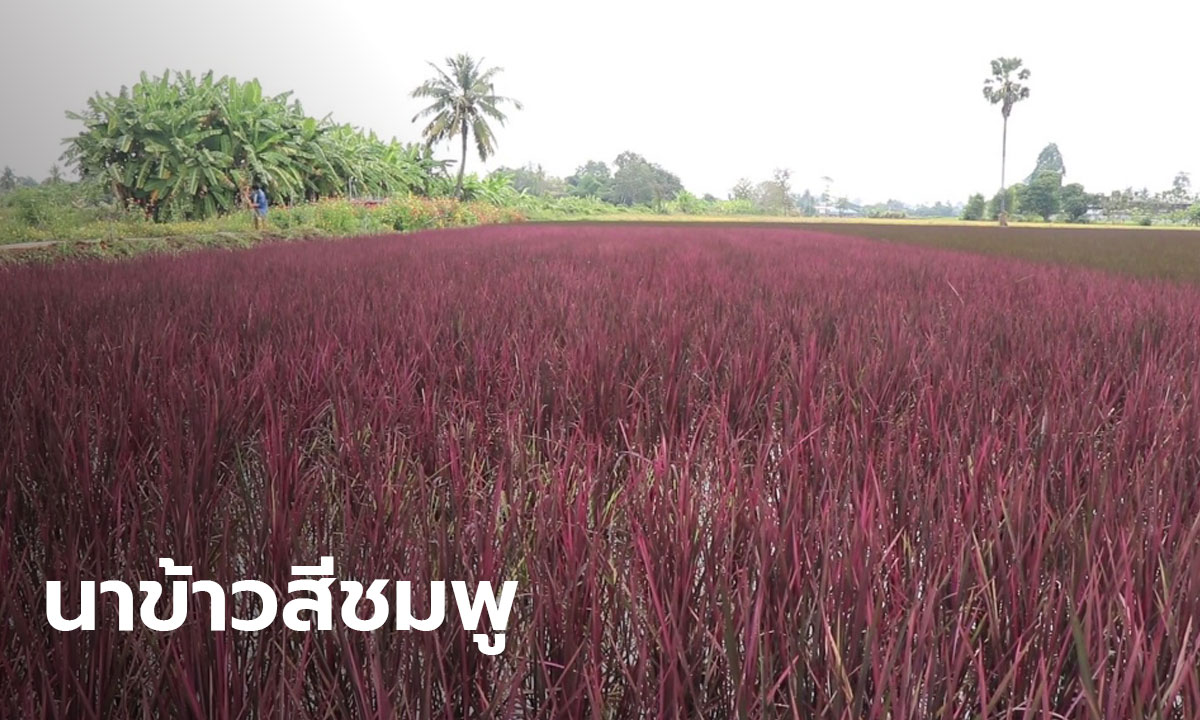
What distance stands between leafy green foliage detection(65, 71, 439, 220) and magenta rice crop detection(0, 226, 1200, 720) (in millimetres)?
12817

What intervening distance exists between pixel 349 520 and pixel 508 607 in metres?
0.25

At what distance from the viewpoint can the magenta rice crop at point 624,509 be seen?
590mm

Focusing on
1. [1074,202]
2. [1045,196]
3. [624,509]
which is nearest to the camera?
[624,509]

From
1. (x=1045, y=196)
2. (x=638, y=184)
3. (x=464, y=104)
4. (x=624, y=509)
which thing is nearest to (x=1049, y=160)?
(x=1045, y=196)

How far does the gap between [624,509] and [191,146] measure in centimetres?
1570

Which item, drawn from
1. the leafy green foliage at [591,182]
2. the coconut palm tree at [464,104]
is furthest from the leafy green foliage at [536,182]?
the coconut palm tree at [464,104]

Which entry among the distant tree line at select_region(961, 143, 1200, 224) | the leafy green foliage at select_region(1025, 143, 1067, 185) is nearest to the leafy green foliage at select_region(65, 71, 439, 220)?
the distant tree line at select_region(961, 143, 1200, 224)

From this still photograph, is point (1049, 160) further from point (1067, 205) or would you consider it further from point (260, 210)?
point (260, 210)

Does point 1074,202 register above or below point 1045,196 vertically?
below

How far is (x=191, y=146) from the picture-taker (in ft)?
45.6

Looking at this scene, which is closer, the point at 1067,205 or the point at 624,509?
the point at 624,509

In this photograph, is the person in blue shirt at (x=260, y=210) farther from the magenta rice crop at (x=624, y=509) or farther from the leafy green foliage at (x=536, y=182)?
the leafy green foliage at (x=536, y=182)

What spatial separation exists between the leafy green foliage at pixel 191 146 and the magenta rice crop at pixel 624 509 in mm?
12817

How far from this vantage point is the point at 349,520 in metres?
0.81
